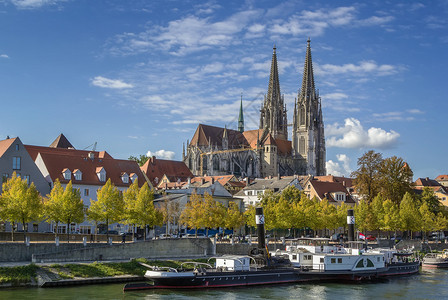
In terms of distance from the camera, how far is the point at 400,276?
62.4 m

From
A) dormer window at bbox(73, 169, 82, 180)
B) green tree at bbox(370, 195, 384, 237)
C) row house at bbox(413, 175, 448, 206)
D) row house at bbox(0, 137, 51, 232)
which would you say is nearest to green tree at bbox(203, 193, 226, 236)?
dormer window at bbox(73, 169, 82, 180)

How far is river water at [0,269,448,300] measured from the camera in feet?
143

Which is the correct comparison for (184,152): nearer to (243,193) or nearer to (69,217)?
(243,193)

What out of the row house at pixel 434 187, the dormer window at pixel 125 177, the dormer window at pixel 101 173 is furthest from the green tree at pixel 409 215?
the dormer window at pixel 101 173

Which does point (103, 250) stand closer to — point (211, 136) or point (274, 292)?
point (274, 292)

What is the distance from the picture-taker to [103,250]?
186ft

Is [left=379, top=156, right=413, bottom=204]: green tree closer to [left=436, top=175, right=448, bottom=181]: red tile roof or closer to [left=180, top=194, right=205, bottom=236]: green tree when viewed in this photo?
[left=180, top=194, right=205, bottom=236]: green tree

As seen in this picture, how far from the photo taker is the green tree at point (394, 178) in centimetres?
9662

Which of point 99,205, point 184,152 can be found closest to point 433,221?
point 99,205

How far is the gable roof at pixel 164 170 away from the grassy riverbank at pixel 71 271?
6014 cm

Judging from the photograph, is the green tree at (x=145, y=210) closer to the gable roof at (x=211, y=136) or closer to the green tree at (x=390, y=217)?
the green tree at (x=390, y=217)

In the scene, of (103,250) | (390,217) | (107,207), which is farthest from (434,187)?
(103,250)

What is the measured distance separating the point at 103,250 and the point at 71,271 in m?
6.97

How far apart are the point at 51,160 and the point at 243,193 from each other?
136ft
